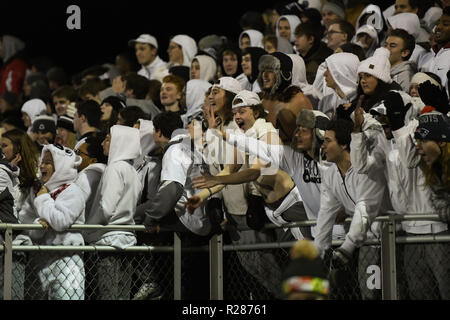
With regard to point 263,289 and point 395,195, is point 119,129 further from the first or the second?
point 395,195

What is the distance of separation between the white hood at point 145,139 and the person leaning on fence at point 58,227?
108 cm

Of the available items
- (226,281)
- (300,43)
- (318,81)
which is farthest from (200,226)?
(300,43)

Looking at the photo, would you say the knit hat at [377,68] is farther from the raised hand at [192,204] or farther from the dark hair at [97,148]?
the dark hair at [97,148]

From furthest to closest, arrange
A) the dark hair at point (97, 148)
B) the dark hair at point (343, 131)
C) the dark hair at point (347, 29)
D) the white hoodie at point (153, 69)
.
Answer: the white hoodie at point (153, 69)
the dark hair at point (347, 29)
the dark hair at point (97, 148)
the dark hair at point (343, 131)

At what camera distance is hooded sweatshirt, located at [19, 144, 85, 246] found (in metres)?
8.62

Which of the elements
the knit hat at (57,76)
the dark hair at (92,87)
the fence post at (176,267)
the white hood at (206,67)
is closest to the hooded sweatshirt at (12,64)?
the knit hat at (57,76)

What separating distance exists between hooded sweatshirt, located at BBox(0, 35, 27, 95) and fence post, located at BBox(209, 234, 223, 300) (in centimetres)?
862

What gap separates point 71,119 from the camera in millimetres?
12180

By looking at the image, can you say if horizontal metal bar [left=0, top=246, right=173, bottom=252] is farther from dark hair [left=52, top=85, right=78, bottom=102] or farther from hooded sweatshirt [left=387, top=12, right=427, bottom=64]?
dark hair [left=52, top=85, right=78, bottom=102]

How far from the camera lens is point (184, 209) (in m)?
9.01

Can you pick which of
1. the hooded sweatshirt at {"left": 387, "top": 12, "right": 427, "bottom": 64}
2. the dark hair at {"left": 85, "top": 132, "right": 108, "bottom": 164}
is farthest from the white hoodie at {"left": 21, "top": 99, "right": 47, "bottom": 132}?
the hooded sweatshirt at {"left": 387, "top": 12, "right": 427, "bottom": 64}

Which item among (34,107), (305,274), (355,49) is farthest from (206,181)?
(34,107)

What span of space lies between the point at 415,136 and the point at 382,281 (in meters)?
1.06

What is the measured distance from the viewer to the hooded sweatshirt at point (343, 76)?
32.8ft
